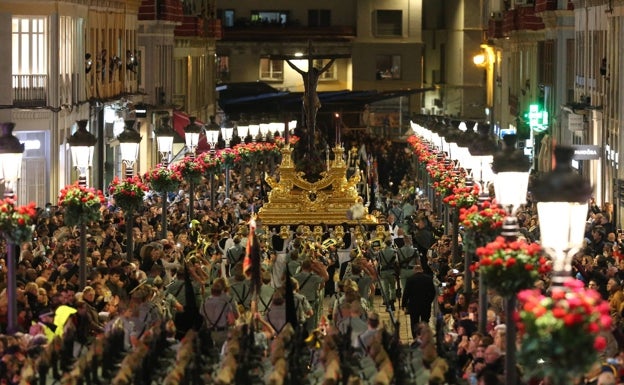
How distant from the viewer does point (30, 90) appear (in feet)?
160

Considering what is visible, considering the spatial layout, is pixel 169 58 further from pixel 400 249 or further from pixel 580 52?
pixel 400 249

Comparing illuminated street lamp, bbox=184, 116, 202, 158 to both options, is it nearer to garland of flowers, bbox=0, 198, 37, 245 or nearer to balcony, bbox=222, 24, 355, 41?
garland of flowers, bbox=0, 198, 37, 245

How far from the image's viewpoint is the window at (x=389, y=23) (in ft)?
382

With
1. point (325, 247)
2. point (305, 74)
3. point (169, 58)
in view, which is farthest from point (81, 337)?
point (169, 58)

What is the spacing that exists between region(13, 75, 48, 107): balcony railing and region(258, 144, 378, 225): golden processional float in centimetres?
664

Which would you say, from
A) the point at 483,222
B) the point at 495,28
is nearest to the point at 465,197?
the point at 483,222

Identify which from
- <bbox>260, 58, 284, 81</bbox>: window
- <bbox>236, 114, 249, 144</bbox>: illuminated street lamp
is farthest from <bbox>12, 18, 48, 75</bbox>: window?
<bbox>260, 58, 284, 81</bbox>: window

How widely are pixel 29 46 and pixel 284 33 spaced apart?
224ft

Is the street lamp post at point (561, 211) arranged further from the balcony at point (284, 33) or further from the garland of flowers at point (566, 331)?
the balcony at point (284, 33)

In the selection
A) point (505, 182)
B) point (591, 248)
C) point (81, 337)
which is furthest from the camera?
point (591, 248)

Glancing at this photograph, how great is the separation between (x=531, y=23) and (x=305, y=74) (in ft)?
97.5

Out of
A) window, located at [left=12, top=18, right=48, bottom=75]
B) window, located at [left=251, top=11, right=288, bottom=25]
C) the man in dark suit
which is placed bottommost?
the man in dark suit

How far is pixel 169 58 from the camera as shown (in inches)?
3071

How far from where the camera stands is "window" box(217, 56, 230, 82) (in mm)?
116562
